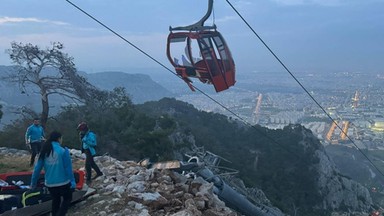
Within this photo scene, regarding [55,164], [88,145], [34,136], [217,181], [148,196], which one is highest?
[55,164]

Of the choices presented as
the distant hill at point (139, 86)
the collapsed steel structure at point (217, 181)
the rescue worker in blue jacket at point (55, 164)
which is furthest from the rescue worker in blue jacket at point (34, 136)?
the distant hill at point (139, 86)

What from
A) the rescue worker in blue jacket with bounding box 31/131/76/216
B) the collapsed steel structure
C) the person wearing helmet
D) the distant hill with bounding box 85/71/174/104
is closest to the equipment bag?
the rescue worker in blue jacket with bounding box 31/131/76/216

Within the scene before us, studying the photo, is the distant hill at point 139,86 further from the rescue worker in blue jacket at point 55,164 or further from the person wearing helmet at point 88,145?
the rescue worker in blue jacket at point 55,164

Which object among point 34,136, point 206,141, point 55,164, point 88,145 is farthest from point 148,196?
point 206,141

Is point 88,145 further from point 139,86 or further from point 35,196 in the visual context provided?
point 139,86

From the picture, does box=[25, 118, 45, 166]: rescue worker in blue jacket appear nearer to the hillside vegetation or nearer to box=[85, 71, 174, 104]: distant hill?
the hillside vegetation

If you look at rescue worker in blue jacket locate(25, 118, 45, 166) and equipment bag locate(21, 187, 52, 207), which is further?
rescue worker in blue jacket locate(25, 118, 45, 166)

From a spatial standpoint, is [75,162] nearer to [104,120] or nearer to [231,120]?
[104,120]

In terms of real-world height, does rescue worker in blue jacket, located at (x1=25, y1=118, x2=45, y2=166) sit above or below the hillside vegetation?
above

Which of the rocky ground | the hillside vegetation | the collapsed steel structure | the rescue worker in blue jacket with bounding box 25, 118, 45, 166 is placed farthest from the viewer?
the hillside vegetation
